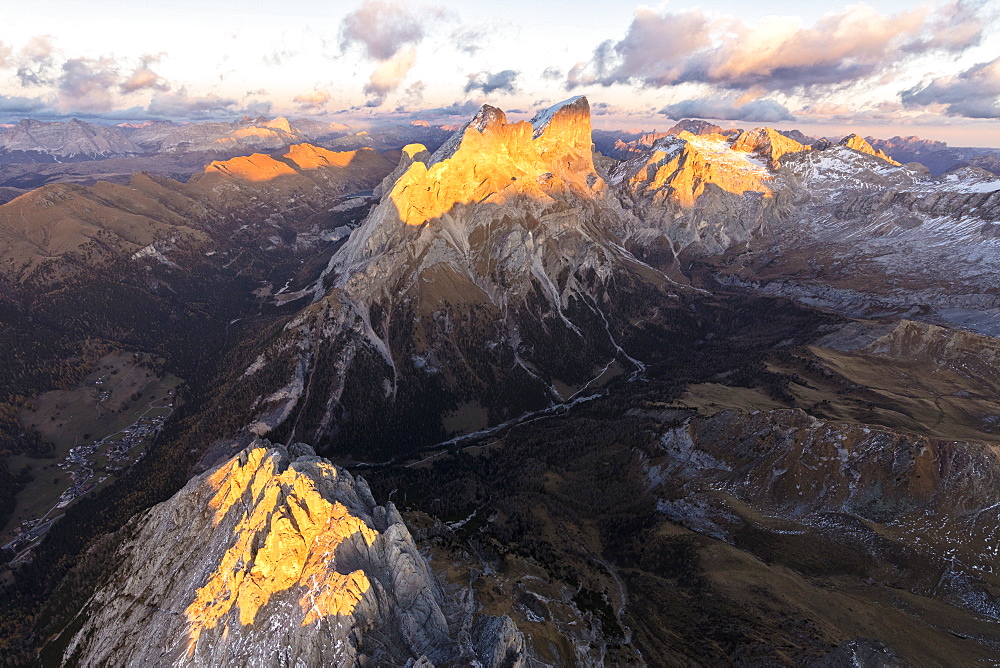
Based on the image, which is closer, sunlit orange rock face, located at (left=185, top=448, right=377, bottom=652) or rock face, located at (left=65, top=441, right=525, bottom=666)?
rock face, located at (left=65, top=441, right=525, bottom=666)

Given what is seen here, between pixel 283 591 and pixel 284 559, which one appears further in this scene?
pixel 284 559

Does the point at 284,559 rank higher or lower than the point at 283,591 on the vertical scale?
higher

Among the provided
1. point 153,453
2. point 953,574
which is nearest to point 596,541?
point 953,574

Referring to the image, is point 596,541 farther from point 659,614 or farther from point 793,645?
point 793,645
